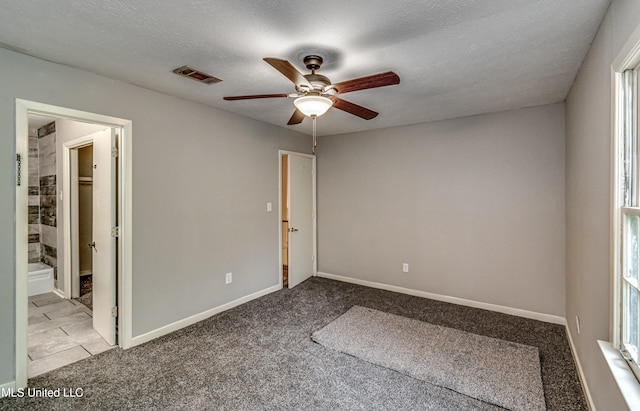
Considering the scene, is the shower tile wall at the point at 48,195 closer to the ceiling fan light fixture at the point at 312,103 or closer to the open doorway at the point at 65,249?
the open doorway at the point at 65,249

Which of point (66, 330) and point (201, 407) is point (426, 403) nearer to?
point (201, 407)

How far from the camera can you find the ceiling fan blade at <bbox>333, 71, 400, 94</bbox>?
5.94 ft

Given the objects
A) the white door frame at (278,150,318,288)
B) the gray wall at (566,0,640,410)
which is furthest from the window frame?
the white door frame at (278,150,318,288)

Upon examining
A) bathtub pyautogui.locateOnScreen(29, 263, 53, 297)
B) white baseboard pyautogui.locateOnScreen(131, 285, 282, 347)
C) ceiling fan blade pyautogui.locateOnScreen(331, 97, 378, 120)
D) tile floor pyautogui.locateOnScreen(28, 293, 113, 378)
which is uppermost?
ceiling fan blade pyautogui.locateOnScreen(331, 97, 378, 120)

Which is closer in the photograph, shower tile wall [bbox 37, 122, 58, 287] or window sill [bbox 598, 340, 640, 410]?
window sill [bbox 598, 340, 640, 410]

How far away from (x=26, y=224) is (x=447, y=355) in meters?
3.55

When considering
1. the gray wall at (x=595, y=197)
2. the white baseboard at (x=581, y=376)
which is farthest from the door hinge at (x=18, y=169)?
the white baseboard at (x=581, y=376)

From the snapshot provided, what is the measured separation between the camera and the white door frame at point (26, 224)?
224 centimetres

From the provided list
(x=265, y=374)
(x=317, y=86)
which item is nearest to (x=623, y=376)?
(x=265, y=374)

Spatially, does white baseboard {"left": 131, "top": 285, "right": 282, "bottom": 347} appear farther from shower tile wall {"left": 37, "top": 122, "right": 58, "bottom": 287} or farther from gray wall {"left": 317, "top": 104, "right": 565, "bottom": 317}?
shower tile wall {"left": 37, "top": 122, "right": 58, "bottom": 287}

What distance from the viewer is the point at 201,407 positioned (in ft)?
6.71

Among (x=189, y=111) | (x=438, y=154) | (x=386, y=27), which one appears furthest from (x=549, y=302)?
(x=189, y=111)

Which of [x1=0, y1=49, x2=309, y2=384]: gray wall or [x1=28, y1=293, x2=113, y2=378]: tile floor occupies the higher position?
[x1=0, y1=49, x2=309, y2=384]: gray wall

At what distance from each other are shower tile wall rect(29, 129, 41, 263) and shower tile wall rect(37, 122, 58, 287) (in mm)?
67
